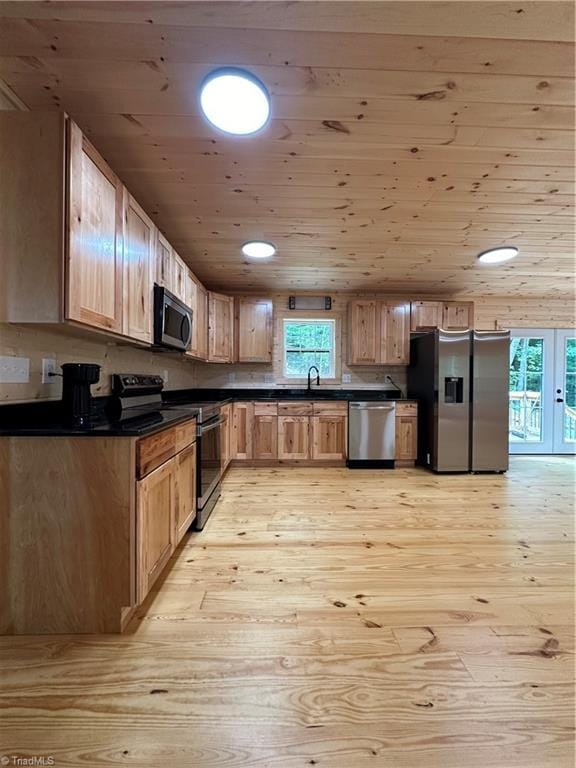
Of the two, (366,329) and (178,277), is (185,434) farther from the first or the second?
(366,329)

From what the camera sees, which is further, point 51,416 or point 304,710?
point 51,416

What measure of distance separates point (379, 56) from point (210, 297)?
3168 mm

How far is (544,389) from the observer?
511 centimetres

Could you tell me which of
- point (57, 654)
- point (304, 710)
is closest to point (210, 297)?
point (57, 654)

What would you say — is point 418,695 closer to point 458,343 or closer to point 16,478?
point 16,478

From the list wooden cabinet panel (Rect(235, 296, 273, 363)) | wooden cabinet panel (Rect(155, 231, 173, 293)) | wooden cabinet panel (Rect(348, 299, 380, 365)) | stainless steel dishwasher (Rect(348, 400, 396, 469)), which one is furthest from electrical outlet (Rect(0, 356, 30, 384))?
wooden cabinet panel (Rect(348, 299, 380, 365))

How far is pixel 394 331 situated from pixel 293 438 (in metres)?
2.01

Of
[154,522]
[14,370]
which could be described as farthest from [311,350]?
[14,370]

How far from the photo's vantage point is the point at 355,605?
1.69 meters

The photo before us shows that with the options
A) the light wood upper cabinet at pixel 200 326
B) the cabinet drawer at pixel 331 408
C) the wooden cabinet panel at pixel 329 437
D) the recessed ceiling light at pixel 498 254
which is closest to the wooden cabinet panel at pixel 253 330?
the light wood upper cabinet at pixel 200 326

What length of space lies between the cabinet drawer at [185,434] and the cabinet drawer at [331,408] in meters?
2.15

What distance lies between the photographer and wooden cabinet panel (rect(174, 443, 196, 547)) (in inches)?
81.7

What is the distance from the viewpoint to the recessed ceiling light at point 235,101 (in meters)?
1.51

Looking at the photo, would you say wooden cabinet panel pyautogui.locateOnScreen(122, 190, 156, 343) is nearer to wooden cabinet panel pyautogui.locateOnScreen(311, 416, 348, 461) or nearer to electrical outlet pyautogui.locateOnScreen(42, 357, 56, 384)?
electrical outlet pyautogui.locateOnScreen(42, 357, 56, 384)
